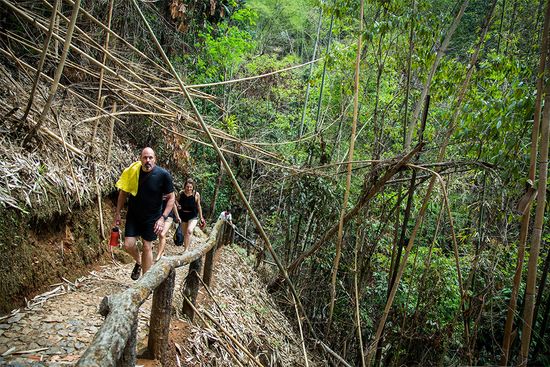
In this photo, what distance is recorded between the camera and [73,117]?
222 inches

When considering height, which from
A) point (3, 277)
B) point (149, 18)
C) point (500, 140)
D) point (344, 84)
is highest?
point (149, 18)

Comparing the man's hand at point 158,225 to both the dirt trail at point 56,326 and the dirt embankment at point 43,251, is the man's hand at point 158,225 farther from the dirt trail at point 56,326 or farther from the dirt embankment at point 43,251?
the dirt embankment at point 43,251

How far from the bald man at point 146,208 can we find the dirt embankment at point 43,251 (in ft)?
2.63

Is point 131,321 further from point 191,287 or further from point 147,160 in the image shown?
point 147,160

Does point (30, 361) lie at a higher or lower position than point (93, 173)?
lower

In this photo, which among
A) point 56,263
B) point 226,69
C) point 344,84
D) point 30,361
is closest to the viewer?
point 30,361

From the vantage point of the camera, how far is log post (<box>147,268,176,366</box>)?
2.59 metres

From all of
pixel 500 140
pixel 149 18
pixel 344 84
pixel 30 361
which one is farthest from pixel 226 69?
pixel 30 361

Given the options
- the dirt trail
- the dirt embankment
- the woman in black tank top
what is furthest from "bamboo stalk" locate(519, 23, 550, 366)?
the woman in black tank top

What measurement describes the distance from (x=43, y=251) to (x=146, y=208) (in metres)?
1.16

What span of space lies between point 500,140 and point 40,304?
15.6 ft

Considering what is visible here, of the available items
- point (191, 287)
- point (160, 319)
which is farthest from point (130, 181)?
point (160, 319)

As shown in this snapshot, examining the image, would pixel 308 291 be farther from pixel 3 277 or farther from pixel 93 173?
pixel 3 277

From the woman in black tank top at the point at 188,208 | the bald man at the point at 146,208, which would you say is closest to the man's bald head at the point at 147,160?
the bald man at the point at 146,208
